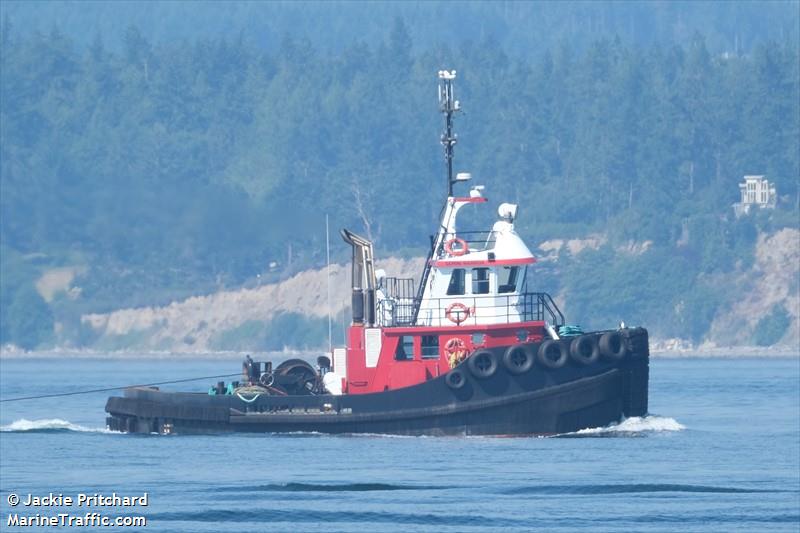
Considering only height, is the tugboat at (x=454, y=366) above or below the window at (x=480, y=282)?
below

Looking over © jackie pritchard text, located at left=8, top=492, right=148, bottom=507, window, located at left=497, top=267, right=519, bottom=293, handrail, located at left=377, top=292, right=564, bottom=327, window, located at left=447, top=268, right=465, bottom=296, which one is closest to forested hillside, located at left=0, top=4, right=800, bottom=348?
handrail, located at left=377, top=292, right=564, bottom=327

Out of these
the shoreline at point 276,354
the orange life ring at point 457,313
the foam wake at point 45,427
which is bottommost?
the shoreline at point 276,354

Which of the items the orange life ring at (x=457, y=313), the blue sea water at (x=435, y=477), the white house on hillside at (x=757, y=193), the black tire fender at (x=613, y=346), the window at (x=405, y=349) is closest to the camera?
the blue sea water at (x=435, y=477)

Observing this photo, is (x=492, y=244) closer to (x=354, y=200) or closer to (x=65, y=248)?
(x=65, y=248)

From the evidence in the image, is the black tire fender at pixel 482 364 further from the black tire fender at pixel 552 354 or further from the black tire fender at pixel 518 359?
the black tire fender at pixel 552 354

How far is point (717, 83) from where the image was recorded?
161m

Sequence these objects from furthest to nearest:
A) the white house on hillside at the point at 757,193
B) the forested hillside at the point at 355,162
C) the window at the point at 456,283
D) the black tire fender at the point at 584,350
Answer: the white house on hillside at the point at 757,193 < the forested hillside at the point at 355,162 < the window at the point at 456,283 < the black tire fender at the point at 584,350

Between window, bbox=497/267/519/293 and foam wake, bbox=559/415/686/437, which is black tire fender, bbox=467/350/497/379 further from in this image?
foam wake, bbox=559/415/686/437

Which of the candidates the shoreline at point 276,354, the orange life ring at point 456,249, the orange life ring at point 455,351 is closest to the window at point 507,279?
the orange life ring at point 456,249

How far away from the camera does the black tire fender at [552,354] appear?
46250 mm

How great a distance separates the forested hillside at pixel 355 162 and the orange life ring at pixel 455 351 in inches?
2470

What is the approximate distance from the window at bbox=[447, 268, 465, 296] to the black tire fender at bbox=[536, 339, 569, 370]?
2582 millimetres

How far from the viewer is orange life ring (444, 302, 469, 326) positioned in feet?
156

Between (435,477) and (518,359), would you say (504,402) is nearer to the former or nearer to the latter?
(518,359)
